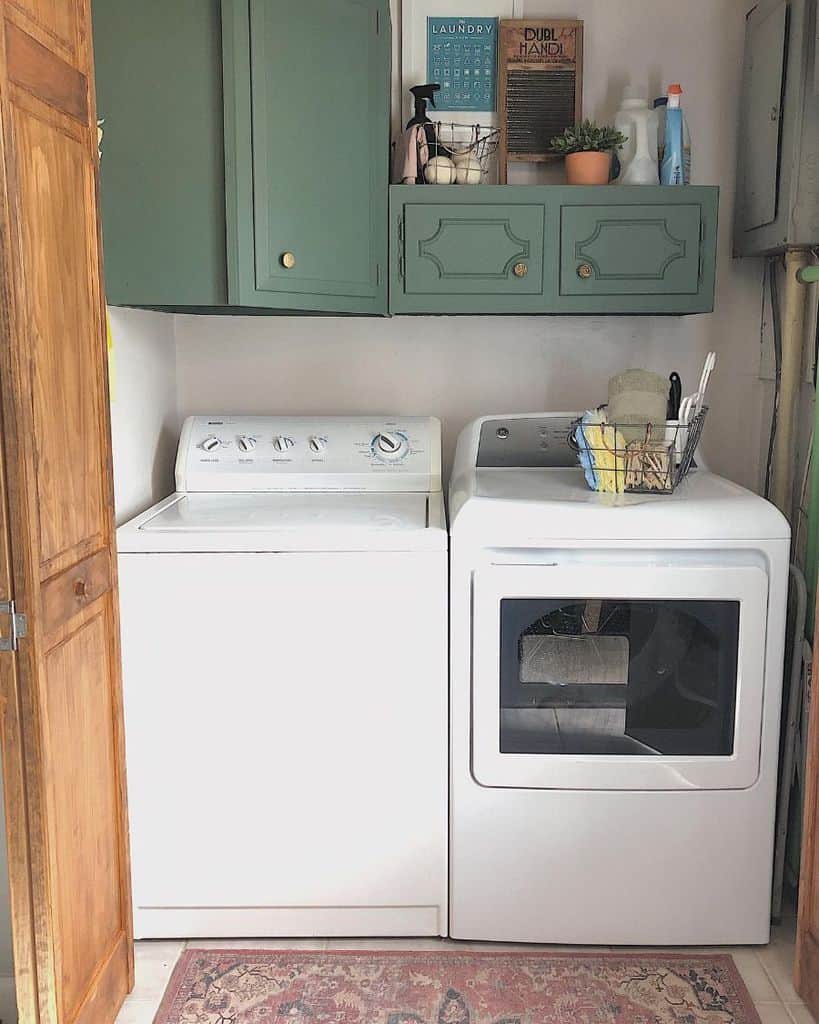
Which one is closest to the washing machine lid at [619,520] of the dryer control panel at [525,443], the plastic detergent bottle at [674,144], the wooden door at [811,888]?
the wooden door at [811,888]

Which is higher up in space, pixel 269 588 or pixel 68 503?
pixel 68 503

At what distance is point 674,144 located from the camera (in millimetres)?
2523

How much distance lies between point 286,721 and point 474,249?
1.19 meters

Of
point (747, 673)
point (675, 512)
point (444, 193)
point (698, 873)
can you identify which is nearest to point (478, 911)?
point (698, 873)

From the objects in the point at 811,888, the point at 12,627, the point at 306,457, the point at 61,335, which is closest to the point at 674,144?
the point at 306,457

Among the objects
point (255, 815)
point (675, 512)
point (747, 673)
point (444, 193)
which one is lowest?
point (255, 815)

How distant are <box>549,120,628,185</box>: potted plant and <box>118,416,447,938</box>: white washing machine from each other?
3.03 ft

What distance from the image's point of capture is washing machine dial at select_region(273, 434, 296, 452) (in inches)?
104

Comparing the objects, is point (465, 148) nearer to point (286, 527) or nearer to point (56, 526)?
Answer: point (286, 527)

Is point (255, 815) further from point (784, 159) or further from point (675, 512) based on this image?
point (784, 159)

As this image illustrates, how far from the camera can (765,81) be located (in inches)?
98.3

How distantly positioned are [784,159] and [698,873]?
159 centimetres

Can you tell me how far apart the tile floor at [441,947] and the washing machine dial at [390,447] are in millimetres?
1132

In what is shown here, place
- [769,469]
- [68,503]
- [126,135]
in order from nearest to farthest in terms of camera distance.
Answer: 1. [68,503]
2. [126,135]
3. [769,469]
